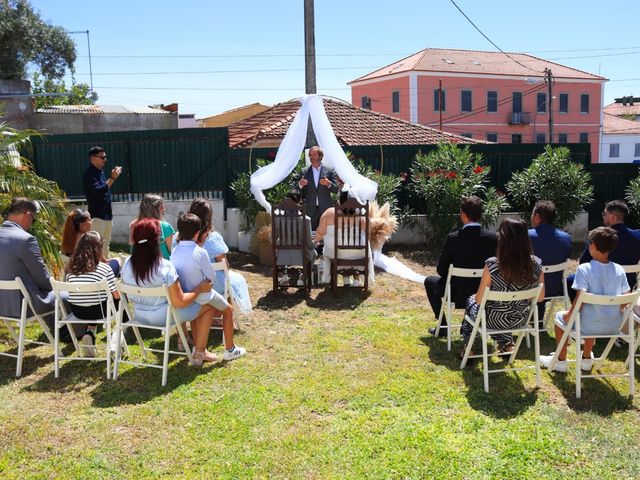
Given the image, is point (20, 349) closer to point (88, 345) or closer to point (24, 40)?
point (88, 345)

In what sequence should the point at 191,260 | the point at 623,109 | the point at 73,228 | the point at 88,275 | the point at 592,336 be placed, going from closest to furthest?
the point at 592,336
the point at 191,260
the point at 88,275
the point at 73,228
the point at 623,109

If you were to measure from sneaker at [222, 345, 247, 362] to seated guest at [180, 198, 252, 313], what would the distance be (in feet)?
2.35

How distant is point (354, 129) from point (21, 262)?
11.9 meters

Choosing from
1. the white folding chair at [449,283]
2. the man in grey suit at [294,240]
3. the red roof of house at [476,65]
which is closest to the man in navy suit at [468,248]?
the white folding chair at [449,283]

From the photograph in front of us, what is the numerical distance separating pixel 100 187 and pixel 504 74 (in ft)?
136

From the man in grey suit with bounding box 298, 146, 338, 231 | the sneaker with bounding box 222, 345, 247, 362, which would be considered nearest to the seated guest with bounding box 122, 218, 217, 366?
the sneaker with bounding box 222, 345, 247, 362

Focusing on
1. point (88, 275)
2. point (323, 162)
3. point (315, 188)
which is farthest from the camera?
point (323, 162)

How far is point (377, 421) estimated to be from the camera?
395 centimetres

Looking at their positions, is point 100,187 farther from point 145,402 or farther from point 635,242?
point 635,242

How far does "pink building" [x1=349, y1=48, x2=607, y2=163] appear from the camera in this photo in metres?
41.5

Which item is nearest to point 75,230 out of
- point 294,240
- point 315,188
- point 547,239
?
point 294,240

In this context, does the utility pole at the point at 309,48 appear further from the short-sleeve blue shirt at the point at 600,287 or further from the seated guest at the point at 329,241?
the short-sleeve blue shirt at the point at 600,287

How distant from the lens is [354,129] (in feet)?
52.0

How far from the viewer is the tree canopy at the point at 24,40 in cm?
2405
